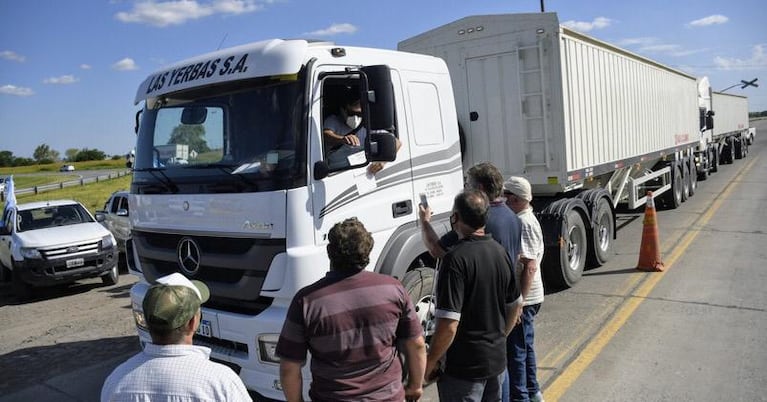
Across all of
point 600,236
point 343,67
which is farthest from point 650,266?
point 343,67

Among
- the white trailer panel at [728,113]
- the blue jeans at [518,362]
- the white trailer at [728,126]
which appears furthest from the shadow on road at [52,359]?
the white trailer panel at [728,113]

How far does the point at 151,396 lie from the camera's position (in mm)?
1761

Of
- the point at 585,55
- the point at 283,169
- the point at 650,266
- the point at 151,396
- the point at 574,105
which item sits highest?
the point at 585,55

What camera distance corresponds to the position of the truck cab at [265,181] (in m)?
3.56

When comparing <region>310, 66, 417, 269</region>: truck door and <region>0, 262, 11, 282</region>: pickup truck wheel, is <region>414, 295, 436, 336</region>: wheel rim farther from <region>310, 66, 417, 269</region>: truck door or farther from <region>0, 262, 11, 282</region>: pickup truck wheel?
<region>0, 262, 11, 282</region>: pickup truck wheel

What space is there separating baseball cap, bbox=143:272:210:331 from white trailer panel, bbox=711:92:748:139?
26.1 metres

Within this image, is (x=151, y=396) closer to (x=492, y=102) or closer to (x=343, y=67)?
(x=343, y=67)

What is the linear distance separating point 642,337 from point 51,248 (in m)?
9.18

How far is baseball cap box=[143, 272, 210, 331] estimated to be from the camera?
182 centimetres

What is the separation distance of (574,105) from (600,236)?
7.35ft

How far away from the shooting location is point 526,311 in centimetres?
386

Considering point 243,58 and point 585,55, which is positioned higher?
point 585,55

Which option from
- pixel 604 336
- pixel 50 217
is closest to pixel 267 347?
pixel 604 336

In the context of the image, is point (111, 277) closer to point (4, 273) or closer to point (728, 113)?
point (4, 273)
